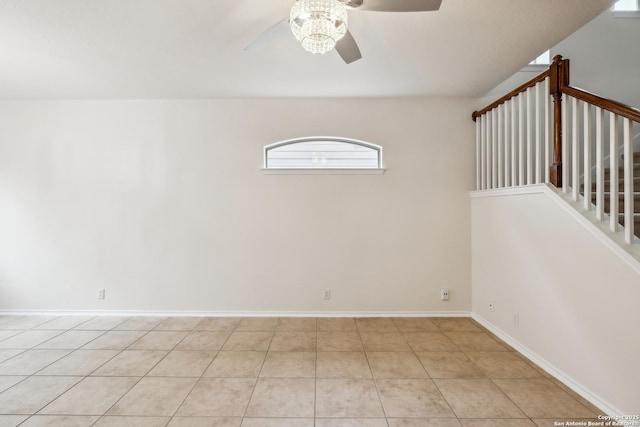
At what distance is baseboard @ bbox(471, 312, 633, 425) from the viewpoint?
1944mm

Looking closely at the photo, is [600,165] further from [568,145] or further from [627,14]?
[627,14]

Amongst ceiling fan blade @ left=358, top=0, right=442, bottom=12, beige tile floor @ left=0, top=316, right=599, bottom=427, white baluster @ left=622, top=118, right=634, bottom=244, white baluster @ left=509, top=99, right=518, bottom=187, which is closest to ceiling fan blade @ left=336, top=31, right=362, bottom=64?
ceiling fan blade @ left=358, top=0, right=442, bottom=12

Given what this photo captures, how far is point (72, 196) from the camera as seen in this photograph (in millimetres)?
3707

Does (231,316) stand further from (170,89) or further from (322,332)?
(170,89)

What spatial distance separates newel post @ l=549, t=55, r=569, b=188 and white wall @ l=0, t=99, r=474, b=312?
4.09 ft

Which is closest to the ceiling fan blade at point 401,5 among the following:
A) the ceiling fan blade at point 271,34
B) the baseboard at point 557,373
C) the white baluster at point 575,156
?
the ceiling fan blade at point 271,34

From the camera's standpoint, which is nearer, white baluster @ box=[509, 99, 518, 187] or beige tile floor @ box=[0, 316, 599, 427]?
beige tile floor @ box=[0, 316, 599, 427]

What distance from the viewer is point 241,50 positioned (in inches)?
100

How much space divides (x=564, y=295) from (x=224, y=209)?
134 inches

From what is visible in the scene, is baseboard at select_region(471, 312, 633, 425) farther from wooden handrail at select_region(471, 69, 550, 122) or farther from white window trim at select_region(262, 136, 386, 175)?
wooden handrail at select_region(471, 69, 550, 122)

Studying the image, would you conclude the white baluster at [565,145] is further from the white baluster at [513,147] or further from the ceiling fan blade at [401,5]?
the ceiling fan blade at [401,5]

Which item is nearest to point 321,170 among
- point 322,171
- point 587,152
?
point 322,171

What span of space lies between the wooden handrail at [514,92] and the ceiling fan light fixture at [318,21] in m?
1.99

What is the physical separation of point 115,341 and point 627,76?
21.6ft
